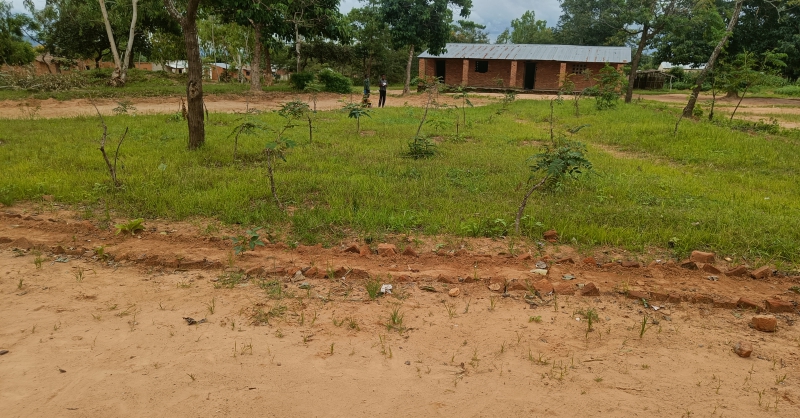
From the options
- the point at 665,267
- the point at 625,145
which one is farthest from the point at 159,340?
the point at 625,145

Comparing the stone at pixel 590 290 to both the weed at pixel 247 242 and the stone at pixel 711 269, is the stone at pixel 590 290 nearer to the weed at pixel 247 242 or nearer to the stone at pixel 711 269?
the stone at pixel 711 269

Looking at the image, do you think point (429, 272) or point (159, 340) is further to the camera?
point (429, 272)

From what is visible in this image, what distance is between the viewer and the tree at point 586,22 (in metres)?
42.4

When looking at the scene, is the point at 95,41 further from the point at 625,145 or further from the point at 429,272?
the point at 429,272

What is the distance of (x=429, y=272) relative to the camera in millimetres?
4438

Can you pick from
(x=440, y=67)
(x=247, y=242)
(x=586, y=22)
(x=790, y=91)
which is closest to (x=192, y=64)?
(x=247, y=242)

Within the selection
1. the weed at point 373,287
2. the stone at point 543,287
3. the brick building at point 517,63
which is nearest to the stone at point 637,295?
the stone at point 543,287

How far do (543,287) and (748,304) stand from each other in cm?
159

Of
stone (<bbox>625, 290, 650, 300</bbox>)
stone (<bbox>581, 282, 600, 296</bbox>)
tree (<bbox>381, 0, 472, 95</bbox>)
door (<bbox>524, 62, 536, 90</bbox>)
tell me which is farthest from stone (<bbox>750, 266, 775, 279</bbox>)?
door (<bbox>524, 62, 536, 90</bbox>)

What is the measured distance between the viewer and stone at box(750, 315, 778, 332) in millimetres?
3547

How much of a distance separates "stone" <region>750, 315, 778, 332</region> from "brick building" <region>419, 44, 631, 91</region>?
29441mm

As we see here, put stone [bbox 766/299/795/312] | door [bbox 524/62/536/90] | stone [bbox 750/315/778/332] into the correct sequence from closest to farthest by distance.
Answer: stone [bbox 750/315/778/332] < stone [bbox 766/299/795/312] < door [bbox 524/62/536/90]

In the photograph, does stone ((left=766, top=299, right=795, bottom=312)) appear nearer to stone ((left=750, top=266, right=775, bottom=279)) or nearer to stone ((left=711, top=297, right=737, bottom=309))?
stone ((left=711, top=297, right=737, bottom=309))

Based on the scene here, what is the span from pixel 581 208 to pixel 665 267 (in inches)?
65.9
